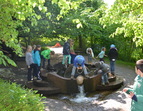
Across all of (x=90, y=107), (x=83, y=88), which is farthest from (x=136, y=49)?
(x=90, y=107)

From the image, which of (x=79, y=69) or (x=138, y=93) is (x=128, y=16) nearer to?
(x=79, y=69)

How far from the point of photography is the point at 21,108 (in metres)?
3.29

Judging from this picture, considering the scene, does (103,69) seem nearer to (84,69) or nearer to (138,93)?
(84,69)

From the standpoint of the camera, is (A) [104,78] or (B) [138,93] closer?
(B) [138,93]

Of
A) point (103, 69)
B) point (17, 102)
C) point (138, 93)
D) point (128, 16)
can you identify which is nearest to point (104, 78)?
point (103, 69)

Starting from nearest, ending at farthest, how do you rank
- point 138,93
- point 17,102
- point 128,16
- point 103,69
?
point 138,93
point 17,102
point 128,16
point 103,69

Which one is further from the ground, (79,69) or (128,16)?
(128,16)

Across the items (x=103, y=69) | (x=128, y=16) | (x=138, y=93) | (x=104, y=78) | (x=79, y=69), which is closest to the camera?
(x=138, y=93)

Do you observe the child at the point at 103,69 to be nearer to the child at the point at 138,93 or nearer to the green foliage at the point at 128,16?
the green foliage at the point at 128,16

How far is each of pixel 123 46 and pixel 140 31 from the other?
1206 cm

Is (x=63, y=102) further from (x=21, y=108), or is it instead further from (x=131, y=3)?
(x=131, y=3)

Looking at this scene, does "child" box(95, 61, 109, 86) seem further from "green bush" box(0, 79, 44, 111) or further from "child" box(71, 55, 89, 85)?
"green bush" box(0, 79, 44, 111)

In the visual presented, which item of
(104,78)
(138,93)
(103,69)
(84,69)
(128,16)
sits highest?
(128,16)

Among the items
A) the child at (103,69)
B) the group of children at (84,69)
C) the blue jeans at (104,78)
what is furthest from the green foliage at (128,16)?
the blue jeans at (104,78)
